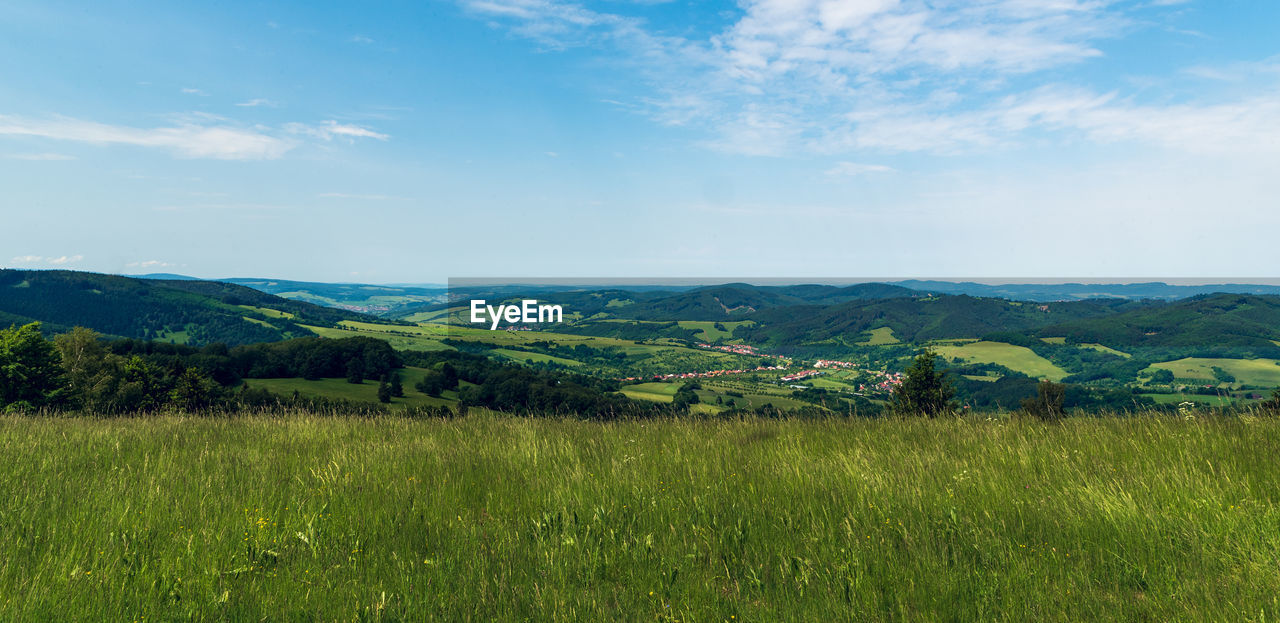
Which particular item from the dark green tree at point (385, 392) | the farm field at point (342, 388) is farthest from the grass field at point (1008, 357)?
the dark green tree at point (385, 392)

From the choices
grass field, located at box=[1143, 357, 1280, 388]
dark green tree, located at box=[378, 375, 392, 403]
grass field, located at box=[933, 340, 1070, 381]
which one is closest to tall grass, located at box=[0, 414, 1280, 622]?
dark green tree, located at box=[378, 375, 392, 403]

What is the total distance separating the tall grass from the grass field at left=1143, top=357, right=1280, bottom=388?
176 m

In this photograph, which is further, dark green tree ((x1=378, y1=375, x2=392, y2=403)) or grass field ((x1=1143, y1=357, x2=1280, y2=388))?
grass field ((x1=1143, y1=357, x2=1280, y2=388))

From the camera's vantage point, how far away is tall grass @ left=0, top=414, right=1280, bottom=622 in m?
3.35

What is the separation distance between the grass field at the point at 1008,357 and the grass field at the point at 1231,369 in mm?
21356

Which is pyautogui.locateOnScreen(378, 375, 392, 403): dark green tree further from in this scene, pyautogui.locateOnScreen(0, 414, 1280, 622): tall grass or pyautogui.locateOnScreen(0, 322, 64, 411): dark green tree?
pyautogui.locateOnScreen(0, 414, 1280, 622): tall grass

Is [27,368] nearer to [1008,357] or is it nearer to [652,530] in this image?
[652,530]

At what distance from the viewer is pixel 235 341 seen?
539 feet

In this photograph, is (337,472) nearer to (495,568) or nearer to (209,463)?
(209,463)

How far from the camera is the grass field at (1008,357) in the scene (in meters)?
158

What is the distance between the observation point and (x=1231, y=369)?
144375mm

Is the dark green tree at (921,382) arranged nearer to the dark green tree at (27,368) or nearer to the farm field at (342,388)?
the dark green tree at (27,368)

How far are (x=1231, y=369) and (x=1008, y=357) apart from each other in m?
46.8

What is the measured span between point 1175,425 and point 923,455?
4195 mm
